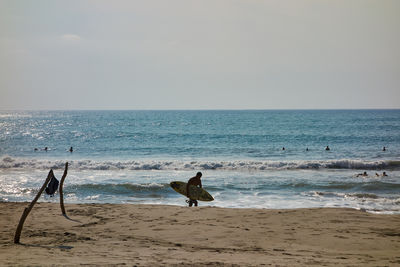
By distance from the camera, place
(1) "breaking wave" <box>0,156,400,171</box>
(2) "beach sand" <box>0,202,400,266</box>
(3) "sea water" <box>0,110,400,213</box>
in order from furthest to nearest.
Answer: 1. (1) "breaking wave" <box>0,156,400,171</box>
2. (3) "sea water" <box>0,110,400,213</box>
3. (2) "beach sand" <box>0,202,400,266</box>

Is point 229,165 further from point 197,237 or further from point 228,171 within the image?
A: point 197,237

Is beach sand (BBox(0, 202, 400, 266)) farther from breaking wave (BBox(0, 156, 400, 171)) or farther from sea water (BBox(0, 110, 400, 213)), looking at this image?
breaking wave (BBox(0, 156, 400, 171))

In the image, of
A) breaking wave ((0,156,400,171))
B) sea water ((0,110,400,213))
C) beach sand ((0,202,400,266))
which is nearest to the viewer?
beach sand ((0,202,400,266))

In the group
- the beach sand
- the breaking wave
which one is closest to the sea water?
the breaking wave

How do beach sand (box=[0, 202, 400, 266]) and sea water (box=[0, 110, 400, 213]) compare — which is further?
sea water (box=[0, 110, 400, 213])

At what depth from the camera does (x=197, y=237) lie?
449 inches

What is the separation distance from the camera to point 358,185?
22.8 m

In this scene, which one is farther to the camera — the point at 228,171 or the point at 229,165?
→ the point at 229,165

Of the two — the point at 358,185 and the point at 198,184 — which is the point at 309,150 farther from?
the point at 198,184

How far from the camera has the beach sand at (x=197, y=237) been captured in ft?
29.8

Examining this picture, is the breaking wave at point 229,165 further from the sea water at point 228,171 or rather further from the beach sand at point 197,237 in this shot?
the beach sand at point 197,237

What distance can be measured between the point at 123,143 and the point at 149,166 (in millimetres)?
21079

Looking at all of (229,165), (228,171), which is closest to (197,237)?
(228,171)

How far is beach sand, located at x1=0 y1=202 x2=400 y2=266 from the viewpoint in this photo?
9078 mm
